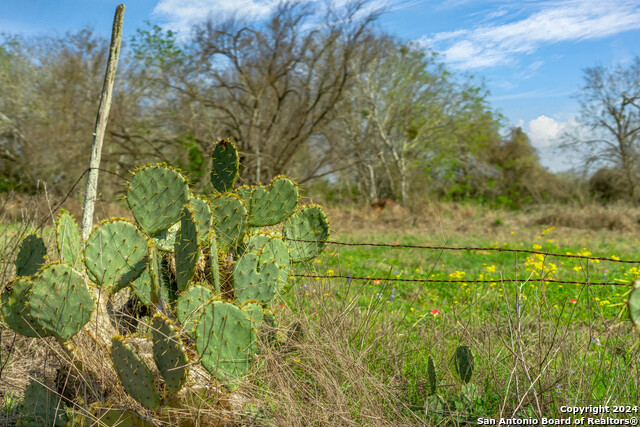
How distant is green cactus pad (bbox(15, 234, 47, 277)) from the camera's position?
2580 mm

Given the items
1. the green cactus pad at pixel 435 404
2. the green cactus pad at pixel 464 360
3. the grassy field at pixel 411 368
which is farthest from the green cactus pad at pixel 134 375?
the green cactus pad at pixel 464 360

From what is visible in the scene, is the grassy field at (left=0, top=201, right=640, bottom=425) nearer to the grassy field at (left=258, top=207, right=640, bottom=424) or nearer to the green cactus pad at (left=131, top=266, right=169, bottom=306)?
the grassy field at (left=258, top=207, right=640, bottom=424)

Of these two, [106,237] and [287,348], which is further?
[287,348]

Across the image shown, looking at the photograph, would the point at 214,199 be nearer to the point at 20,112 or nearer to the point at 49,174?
the point at 49,174

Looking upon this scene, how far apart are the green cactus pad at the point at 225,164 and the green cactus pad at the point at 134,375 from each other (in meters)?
1.40

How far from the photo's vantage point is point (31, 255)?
2.60 meters

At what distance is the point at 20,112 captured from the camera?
18500mm

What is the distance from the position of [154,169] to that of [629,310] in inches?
86.6

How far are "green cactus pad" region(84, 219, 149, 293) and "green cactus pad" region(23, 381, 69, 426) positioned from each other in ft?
1.75

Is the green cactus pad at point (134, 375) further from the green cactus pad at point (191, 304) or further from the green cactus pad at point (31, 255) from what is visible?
the green cactus pad at point (31, 255)

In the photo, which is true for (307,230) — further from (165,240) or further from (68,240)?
(68,240)

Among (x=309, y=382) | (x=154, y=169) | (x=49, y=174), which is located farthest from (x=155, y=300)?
(x=49, y=174)

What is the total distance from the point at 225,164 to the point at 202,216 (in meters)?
0.67

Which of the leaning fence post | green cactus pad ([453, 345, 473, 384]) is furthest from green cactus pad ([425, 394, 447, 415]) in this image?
the leaning fence post
